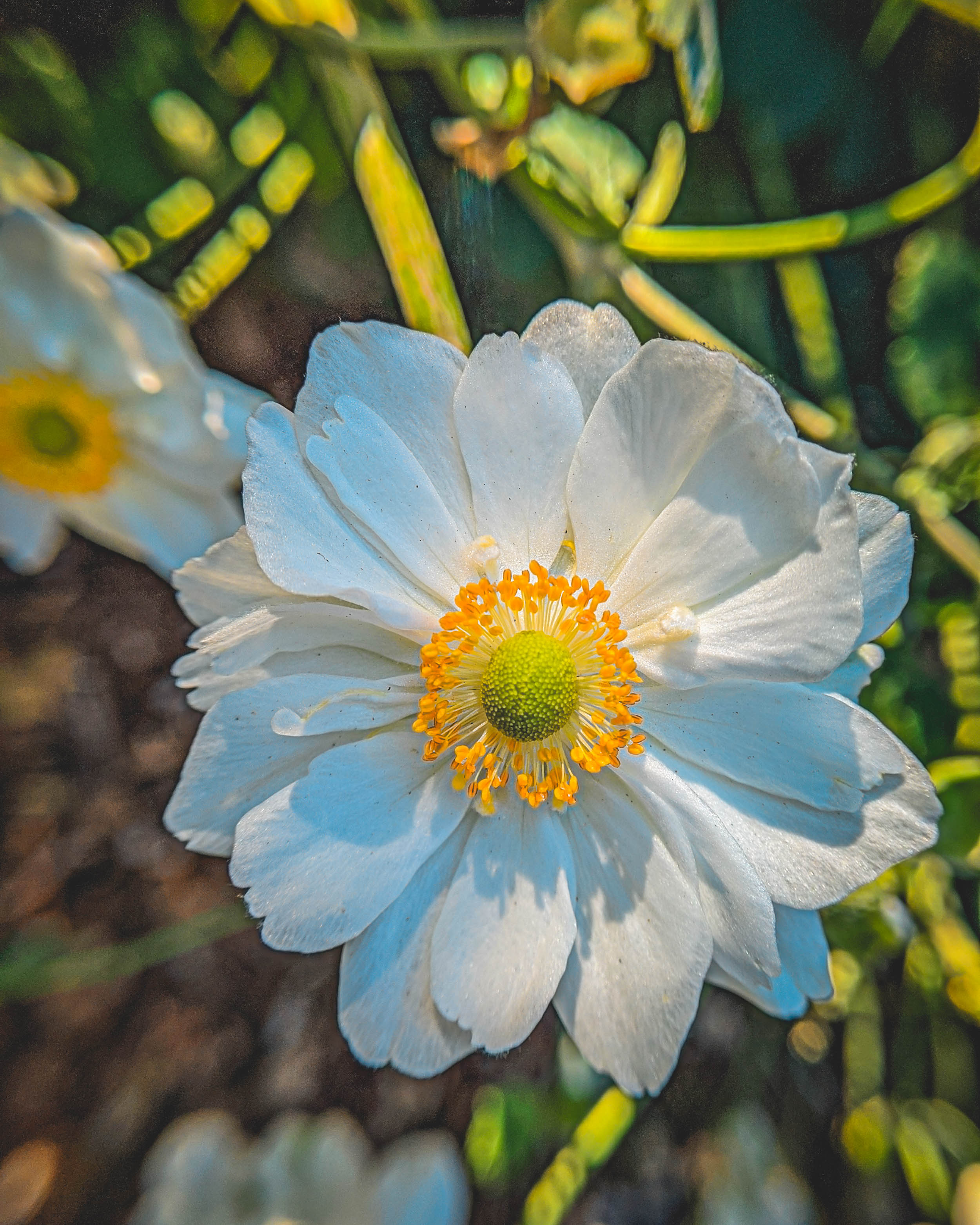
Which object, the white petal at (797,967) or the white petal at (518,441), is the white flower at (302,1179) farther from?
the white petal at (518,441)

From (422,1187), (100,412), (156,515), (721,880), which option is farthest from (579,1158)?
(100,412)

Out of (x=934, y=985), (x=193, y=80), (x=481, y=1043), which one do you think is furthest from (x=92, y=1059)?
(x=193, y=80)

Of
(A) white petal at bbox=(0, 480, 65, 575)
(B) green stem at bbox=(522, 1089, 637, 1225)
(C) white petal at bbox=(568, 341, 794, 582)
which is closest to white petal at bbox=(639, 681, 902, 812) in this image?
(C) white petal at bbox=(568, 341, 794, 582)

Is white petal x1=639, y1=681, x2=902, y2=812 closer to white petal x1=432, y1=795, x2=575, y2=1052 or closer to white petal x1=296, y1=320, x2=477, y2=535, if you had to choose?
white petal x1=432, y1=795, x2=575, y2=1052

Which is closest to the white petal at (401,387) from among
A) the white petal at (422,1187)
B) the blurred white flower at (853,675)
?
the blurred white flower at (853,675)

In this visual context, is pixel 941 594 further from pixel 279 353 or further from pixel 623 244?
pixel 279 353

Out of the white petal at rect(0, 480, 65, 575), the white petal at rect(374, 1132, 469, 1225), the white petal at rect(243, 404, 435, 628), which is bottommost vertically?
the white petal at rect(374, 1132, 469, 1225)
